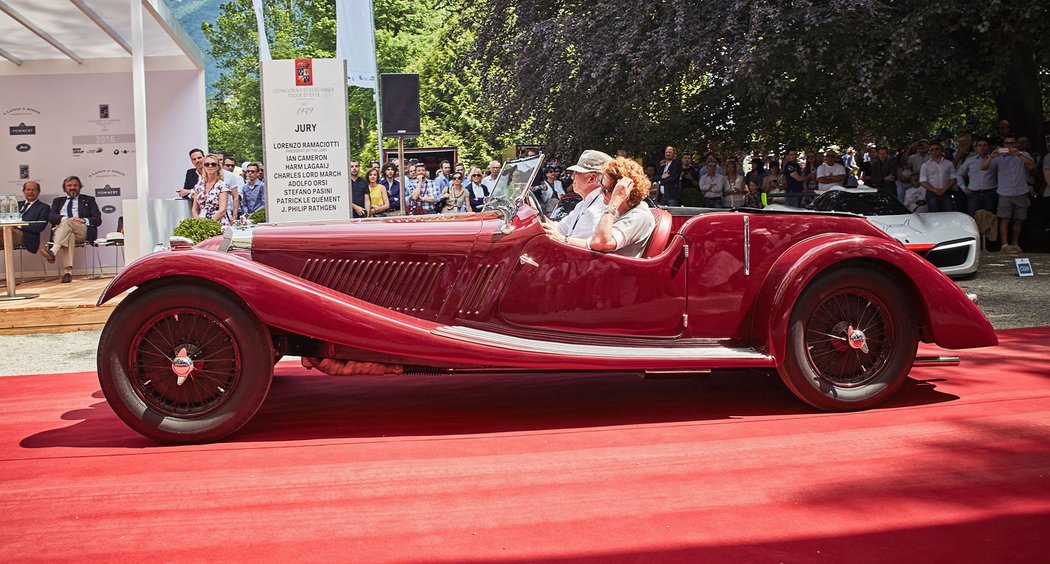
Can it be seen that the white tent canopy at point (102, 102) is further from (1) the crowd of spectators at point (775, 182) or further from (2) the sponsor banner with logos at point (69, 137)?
(1) the crowd of spectators at point (775, 182)

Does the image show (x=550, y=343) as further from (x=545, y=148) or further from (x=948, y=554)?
(x=545, y=148)

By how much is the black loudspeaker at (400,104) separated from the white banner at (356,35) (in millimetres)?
5814

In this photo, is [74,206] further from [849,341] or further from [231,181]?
[849,341]

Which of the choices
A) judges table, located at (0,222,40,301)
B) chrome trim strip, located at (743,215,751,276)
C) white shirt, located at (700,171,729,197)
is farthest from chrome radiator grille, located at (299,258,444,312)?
white shirt, located at (700,171,729,197)

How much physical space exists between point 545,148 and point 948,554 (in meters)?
12.4

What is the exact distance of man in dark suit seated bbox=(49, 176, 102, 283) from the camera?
43.0ft

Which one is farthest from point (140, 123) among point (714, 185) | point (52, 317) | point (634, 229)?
point (714, 185)

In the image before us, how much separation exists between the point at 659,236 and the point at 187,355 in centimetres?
245

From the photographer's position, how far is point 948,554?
2879 mm

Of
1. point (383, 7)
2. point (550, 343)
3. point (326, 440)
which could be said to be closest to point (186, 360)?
point (326, 440)

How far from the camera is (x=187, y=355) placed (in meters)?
4.32

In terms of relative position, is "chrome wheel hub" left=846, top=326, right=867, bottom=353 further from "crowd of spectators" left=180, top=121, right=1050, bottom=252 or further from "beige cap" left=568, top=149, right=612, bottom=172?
"crowd of spectators" left=180, top=121, right=1050, bottom=252

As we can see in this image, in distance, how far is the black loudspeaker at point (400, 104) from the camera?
13203 mm

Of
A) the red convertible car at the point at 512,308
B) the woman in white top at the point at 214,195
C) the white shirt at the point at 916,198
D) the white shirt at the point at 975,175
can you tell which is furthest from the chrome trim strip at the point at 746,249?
the white shirt at the point at 916,198
